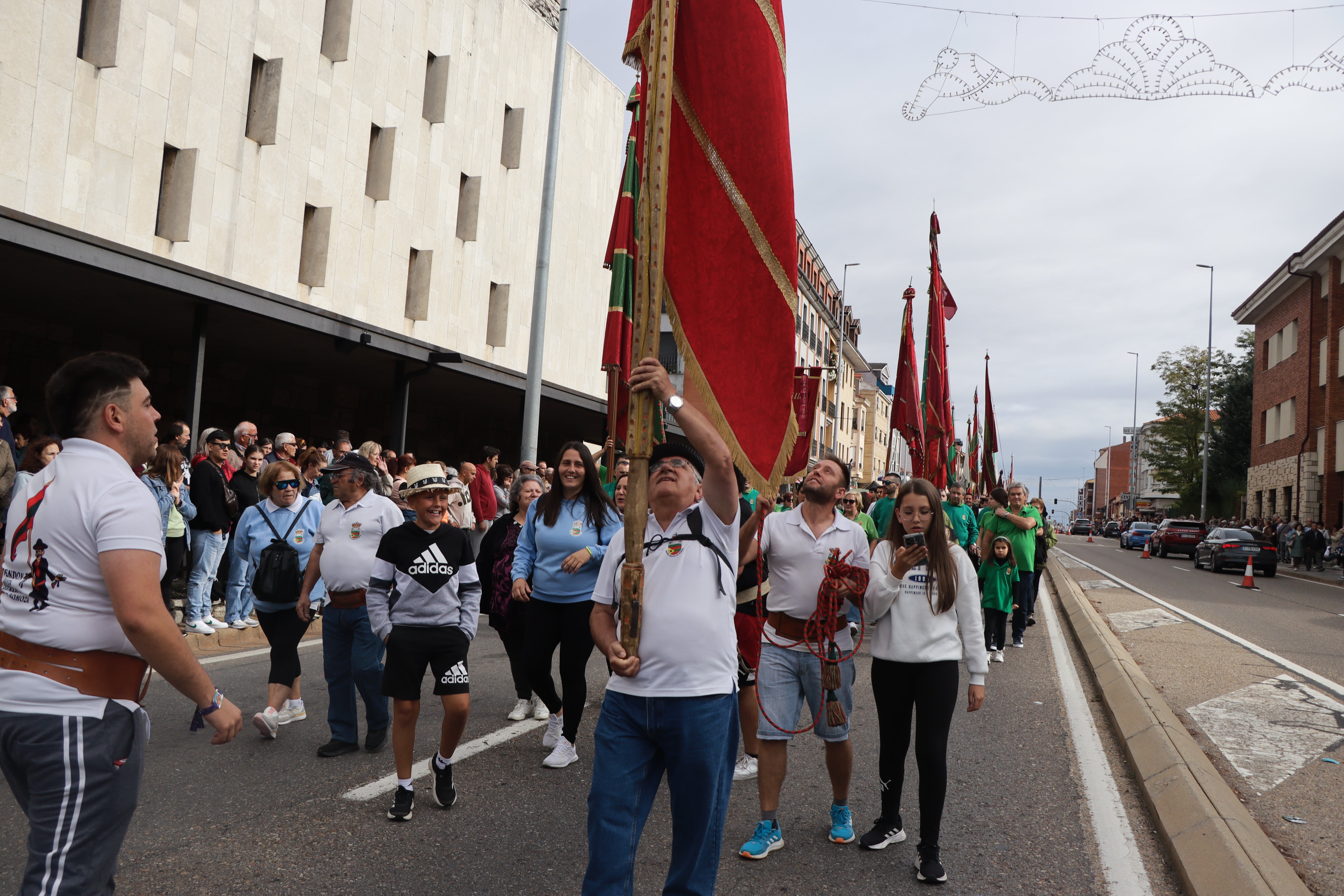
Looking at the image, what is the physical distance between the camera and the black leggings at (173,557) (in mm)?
8805

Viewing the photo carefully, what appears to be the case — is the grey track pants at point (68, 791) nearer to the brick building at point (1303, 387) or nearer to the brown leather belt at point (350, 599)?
the brown leather belt at point (350, 599)

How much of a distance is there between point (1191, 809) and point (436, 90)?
2051cm

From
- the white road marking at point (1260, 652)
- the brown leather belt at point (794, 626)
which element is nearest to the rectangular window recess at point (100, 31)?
the brown leather belt at point (794, 626)

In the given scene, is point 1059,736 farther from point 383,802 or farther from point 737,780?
point 383,802

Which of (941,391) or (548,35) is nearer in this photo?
(941,391)

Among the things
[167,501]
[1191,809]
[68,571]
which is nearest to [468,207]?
[167,501]

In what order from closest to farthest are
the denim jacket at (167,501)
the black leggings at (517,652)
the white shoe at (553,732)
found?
the white shoe at (553,732)
the black leggings at (517,652)
the denim jacket at (167,501)

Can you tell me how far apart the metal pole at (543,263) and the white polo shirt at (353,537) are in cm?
945

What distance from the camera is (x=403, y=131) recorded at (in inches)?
797

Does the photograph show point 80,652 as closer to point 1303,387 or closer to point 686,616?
point 686,616

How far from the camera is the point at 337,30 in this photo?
18203 mm

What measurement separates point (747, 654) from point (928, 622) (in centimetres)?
134

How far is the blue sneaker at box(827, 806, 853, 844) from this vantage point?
4633mm

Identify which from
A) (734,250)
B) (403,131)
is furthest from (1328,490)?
(734,250)
